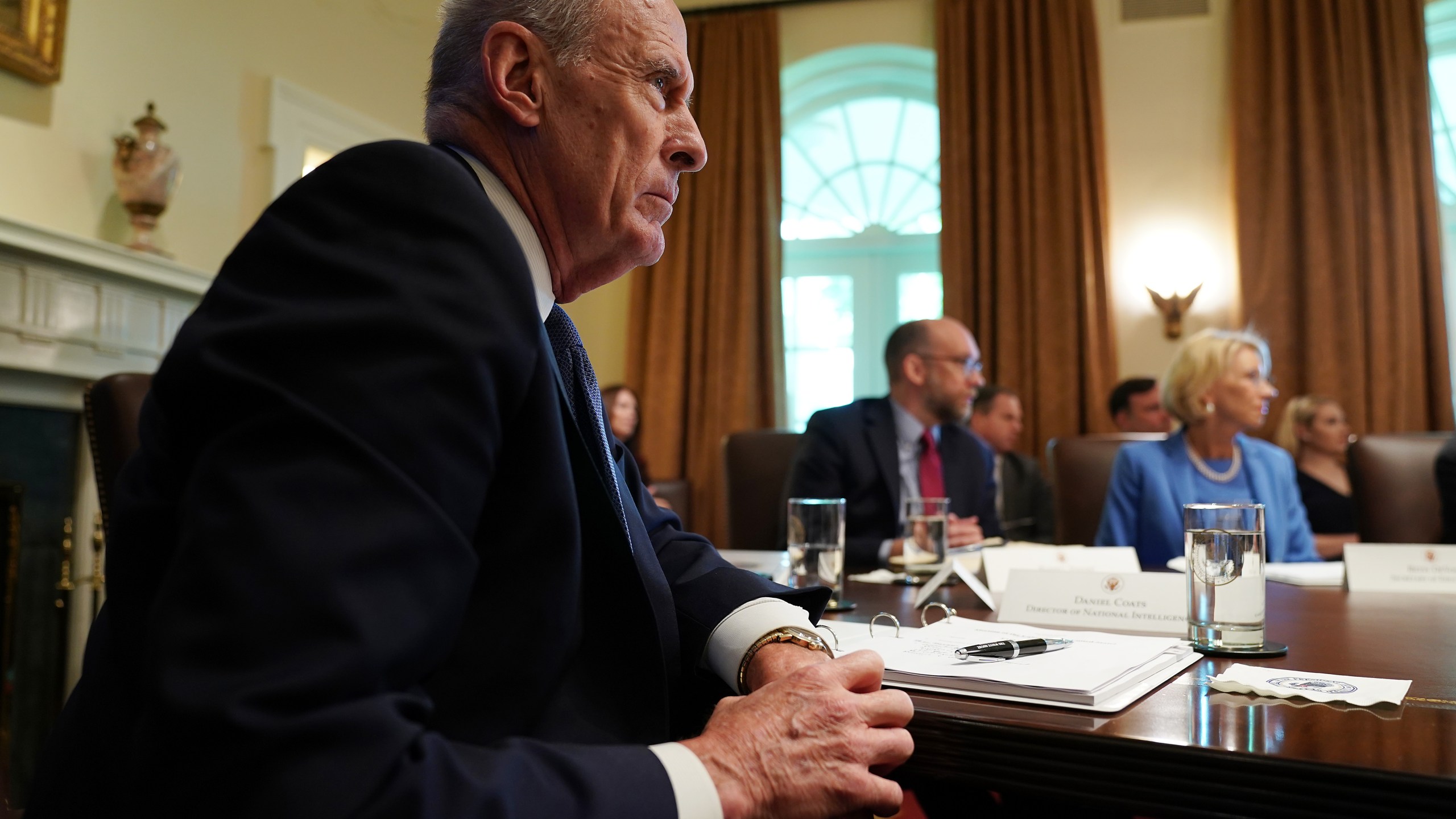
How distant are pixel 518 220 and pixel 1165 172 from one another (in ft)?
17.6

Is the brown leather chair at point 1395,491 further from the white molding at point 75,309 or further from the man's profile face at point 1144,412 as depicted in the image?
the white molding at point 75,309

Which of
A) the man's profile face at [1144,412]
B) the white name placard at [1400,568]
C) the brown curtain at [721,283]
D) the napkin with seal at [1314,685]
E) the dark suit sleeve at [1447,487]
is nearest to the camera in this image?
the napkin with seal at [1314,685]

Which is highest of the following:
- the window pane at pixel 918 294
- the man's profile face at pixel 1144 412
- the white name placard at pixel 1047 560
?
the window pane at pixel 918 294

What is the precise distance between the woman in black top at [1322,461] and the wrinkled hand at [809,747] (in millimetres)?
3355

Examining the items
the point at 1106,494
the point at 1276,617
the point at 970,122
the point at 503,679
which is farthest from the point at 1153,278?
the point at 503,679

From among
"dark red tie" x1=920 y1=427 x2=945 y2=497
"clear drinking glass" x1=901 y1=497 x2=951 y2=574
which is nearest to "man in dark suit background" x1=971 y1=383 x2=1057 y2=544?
"dark red tie" x1=920 y1=427 x2=945 y2=497

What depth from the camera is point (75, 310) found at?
3.25 metres

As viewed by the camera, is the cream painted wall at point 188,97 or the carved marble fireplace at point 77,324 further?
the cream painted wall at point 188,97

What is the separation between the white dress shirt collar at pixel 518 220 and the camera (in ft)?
2.90

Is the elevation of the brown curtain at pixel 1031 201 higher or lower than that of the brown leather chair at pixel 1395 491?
higher

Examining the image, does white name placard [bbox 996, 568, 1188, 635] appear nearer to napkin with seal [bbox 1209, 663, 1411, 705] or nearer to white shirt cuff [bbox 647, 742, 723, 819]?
napkin with seal [bbox 1209, 663, 1411, 705]

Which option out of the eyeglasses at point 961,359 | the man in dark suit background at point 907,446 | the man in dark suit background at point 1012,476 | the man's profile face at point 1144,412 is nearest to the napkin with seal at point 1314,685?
the man in dark suit background at point 907,446

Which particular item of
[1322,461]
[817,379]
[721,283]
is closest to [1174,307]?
[1322,461]

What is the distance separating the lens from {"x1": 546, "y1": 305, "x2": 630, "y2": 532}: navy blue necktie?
32.2 inches
